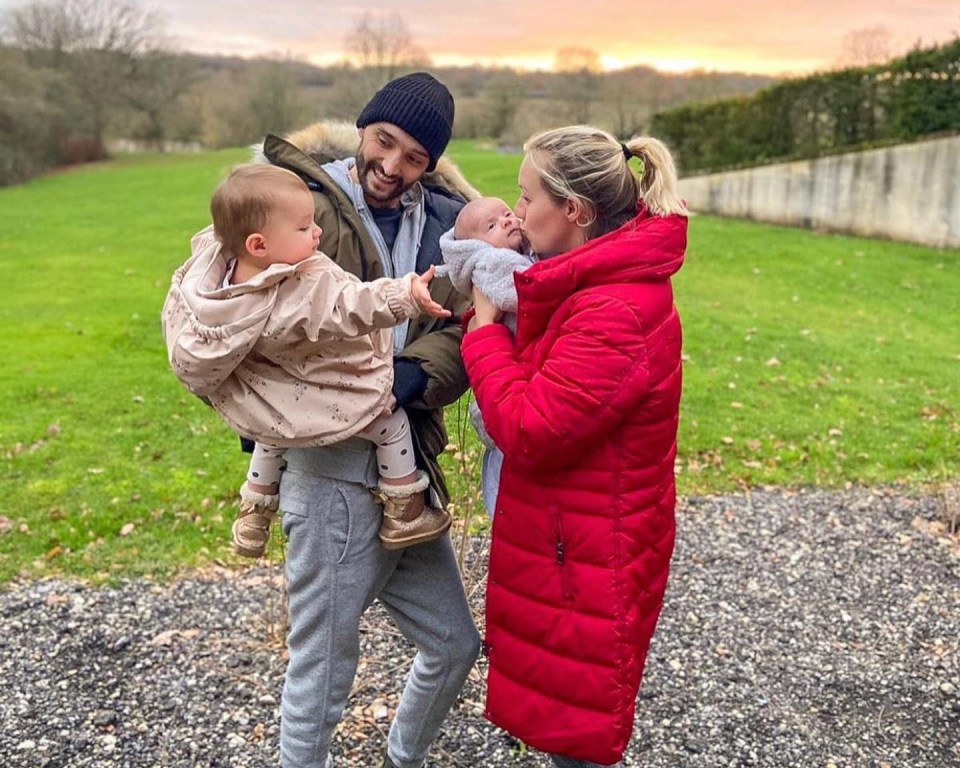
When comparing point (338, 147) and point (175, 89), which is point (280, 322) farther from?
point (175, 89)

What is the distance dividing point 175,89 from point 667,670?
60779 millimetres

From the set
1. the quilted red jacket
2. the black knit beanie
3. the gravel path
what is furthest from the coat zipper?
the gravel path

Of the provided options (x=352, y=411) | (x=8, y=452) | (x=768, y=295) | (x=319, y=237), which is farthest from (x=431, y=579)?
(x=768, y=295)

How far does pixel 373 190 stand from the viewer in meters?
2.58

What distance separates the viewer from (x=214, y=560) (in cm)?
520

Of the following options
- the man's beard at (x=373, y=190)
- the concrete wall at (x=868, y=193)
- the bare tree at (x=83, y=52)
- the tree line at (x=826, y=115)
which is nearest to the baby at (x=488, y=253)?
the man's beard at (x=373, y=190)

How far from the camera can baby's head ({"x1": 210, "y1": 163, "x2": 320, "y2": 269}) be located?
7.08 feet

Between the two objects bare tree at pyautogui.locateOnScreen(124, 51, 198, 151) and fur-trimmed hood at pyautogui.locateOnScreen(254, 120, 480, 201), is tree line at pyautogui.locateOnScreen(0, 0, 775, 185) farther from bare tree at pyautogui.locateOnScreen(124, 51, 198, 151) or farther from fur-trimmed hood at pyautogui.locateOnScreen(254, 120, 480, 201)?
fur-trimmed hood at pyautogui.locateOnScreen(254, 120, 480, 201)

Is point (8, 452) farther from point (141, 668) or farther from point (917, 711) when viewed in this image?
point (917, 711)

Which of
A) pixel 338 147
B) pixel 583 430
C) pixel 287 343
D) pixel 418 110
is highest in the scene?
pixel 418 110

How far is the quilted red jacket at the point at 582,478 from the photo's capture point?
212 centimetres

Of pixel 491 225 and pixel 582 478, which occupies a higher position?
pixel 491 225

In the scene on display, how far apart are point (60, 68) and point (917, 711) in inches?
2215

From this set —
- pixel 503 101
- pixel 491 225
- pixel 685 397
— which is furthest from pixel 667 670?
pixel 503 101
